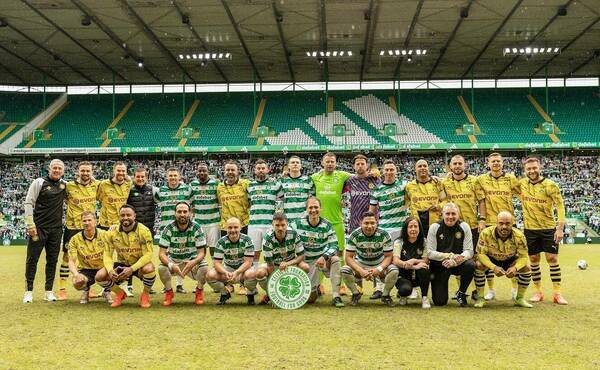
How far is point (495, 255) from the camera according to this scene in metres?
6.96

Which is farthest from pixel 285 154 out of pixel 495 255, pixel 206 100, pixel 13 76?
pixel 495 255

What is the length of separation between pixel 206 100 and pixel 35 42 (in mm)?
10264

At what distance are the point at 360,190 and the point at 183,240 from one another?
2621 millimetres

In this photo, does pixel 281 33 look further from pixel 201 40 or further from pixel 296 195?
pixel 296 195

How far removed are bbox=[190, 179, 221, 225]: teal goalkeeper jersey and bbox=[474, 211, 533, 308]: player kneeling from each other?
→ 12.7ft

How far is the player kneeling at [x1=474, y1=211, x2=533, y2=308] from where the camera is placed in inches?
266

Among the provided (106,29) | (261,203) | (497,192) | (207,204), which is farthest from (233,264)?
(106,29)

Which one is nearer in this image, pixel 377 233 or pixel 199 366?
pixel 199 366

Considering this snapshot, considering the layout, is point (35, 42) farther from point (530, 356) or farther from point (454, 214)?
point (530, 356)

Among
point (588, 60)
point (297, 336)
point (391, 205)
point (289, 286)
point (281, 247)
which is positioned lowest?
point (297, 336)

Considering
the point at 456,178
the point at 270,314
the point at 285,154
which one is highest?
the point at 285,154

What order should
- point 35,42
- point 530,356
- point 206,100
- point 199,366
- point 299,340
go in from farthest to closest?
point 206,100
point 35,42
point 299,340
point 530,356
point 199,366

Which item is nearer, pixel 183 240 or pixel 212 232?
pixel 183 240

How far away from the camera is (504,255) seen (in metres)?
6.93
